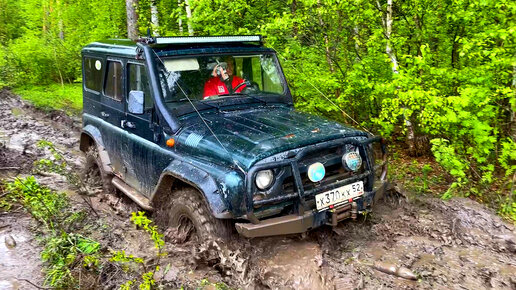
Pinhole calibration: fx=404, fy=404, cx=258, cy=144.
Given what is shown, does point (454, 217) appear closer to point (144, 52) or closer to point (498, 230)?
point (498, 230)

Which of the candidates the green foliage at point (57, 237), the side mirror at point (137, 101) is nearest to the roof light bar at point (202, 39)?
the side mirror at point (137, 101)

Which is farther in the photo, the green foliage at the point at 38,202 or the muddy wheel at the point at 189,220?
the green foliage at the point at 38,202

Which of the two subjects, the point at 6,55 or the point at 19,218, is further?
the point at 6,55

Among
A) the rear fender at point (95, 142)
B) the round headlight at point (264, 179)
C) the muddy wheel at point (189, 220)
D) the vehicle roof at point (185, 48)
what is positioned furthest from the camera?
the rear fender at point (95, 142)

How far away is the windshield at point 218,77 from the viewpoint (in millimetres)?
4223

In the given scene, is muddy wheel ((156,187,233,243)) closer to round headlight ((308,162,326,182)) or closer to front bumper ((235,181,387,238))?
front bumper ((235,181,387,238))

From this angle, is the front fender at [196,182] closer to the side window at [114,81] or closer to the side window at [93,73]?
the side window at [114,81]

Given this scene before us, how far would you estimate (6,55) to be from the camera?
58.7 ft

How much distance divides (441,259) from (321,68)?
438 cm

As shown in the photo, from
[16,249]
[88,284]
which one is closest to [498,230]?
[88,284]

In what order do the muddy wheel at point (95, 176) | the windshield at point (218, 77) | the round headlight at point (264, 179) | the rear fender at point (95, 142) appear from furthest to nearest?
the muddy wheel at point (95, 176) → the rear fender at point (95, 142) → the windshield at point (218, 77) → the round headlight at point (264, 179)

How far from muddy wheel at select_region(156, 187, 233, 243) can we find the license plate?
0.83 meters

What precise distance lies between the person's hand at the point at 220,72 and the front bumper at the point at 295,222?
1.85 m

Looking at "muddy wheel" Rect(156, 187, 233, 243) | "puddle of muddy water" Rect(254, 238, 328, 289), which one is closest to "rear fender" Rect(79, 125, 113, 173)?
"muddy wheel" Rect(156, 187, 233, 243)
